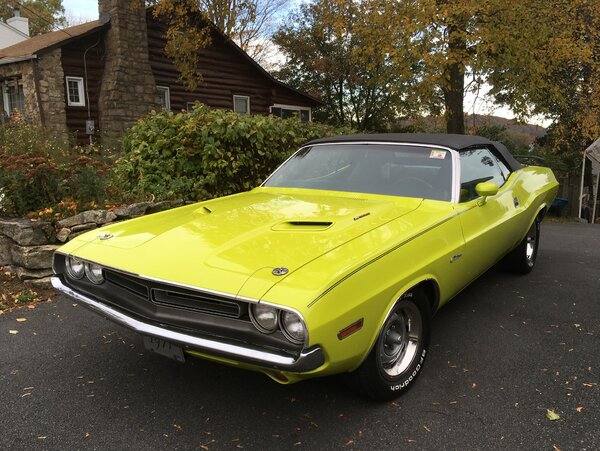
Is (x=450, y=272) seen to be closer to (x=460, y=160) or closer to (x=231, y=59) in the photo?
(x=460, y=160)

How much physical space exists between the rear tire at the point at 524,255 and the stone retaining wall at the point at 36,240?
4301 mm

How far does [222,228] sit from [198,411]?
1056mm

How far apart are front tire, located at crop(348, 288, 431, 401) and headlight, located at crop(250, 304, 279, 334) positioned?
63cm

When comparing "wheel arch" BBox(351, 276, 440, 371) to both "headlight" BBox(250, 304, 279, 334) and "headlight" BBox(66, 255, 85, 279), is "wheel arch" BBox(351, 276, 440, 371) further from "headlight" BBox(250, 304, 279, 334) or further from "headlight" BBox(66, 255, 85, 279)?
"headlight" BBox(66, 255, 85, 279)

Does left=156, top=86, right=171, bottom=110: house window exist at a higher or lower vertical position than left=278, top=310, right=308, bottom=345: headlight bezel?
higher

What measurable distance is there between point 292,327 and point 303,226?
0.88m

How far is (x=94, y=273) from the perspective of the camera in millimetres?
2889

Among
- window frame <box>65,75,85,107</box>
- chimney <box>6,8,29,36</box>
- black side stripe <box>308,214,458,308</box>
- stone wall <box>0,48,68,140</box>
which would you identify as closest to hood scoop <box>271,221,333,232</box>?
black side stripe <box>308,214,458,308</box>

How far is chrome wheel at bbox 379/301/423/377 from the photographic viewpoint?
9.11ft

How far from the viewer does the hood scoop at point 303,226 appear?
2861mm

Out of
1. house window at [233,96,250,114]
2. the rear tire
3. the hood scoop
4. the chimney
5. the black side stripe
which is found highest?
the chimney

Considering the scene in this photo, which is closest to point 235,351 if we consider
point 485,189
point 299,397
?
point 299,397

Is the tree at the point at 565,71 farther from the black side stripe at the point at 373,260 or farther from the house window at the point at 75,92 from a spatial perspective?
the house window at the point at 75,92

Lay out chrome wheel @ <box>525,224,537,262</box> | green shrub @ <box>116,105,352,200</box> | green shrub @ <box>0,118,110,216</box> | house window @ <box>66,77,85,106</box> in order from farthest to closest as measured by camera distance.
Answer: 1. house window @ <box>66,77,85,106</box>
2. green shrub @ <box>116,105,352,200</box>
3. green shrub @ <box>0,118,110,216</box>
4. chrome wheel @ <box>525,224,537,262</box>
